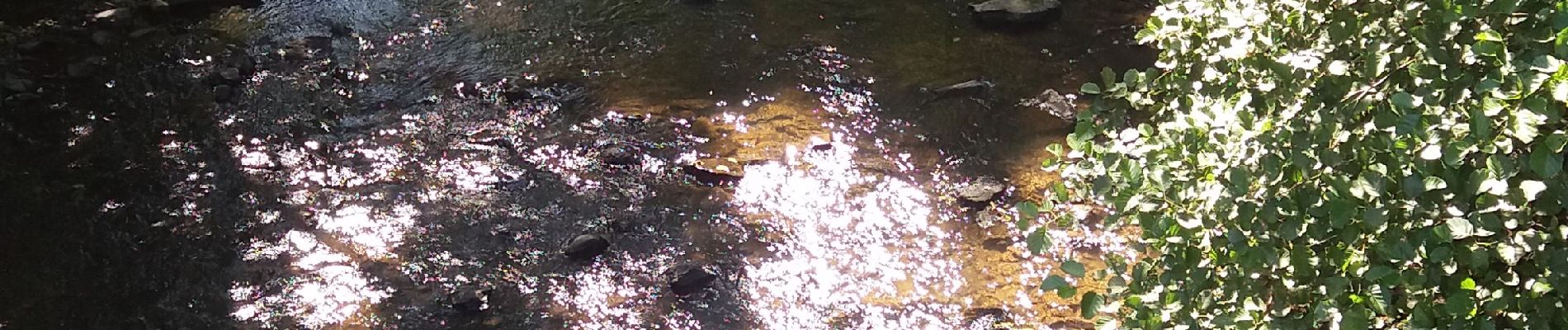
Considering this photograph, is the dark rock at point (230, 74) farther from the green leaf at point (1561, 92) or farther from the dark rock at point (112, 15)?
the green leaf at point (1561, 92)

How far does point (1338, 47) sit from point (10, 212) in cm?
513

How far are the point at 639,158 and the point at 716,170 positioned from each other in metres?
0.39

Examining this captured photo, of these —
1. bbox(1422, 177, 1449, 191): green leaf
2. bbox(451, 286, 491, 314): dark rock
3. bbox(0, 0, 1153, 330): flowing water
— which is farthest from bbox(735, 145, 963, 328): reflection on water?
bbox(1422, 177, 1449, 191): green leaf

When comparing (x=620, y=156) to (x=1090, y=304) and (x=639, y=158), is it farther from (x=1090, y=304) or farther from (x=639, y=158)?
(x=1090, y=304)

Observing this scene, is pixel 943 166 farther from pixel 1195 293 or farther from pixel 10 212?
pixel 10 212

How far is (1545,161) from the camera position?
64.9 inches

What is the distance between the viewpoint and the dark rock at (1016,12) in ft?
21.5

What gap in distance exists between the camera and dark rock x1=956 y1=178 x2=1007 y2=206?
4713 millimetres

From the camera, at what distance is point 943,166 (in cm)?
504

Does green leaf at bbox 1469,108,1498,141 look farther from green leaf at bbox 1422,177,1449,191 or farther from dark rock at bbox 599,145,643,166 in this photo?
dark rock at bbox 599,145,643,166

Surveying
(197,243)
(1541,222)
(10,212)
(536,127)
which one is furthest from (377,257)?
(1541,222)

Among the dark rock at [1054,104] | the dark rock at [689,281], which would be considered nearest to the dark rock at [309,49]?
the dark rock at [689,281]

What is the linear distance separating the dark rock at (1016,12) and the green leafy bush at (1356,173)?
12.9ft

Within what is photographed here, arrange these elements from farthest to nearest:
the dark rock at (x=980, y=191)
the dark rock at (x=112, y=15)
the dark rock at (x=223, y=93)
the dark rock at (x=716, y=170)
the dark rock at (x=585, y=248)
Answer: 1. the dark rock at (x=112, y=15)
2. the dark rock at (x=223, y=93)
3. the dark rock at (x=716, y=170)
4. the dark rock at (x=980, y=191)
5. the dark rock at (x=585, y=248)
